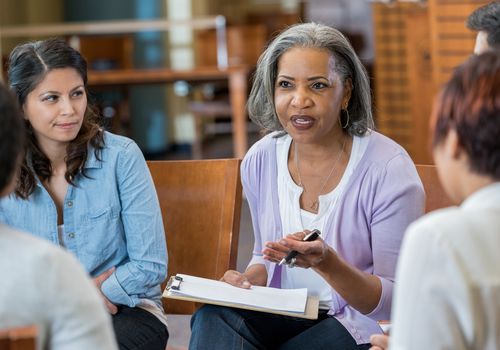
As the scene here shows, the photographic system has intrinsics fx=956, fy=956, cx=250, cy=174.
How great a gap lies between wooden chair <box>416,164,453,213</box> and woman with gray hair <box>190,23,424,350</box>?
0.59 ft

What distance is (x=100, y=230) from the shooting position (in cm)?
234

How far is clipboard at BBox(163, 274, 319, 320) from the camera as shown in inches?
81.7

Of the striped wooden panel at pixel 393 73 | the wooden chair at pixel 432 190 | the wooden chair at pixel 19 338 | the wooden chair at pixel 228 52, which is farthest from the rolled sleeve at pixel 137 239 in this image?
the wooden chair at pixel 228 52

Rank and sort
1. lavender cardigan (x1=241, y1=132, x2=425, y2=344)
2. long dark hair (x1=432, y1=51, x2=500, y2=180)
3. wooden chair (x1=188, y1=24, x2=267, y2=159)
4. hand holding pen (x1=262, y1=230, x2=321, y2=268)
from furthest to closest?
wooden chair (x1=188, y1=24, x2=267, y2=159), lavender cardigan (x1=241, y1=132, x2=425, y2=344), hand holding pen (x1=262, y1=230, x2=321, y2=268), long dark hair (x1=432, y1=51, x2=500, y2=180)

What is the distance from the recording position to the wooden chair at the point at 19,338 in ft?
3.85

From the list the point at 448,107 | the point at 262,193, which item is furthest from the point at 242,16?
the point at 448,107

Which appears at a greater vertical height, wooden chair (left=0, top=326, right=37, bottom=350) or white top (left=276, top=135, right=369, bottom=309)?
wooden chair (left=0, top=326, right=37, bottom=350)

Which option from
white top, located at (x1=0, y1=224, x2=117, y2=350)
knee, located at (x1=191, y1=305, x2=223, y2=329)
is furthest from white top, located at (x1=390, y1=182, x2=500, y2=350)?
knee, located at (x1=191, y1=305, x2=223, y2=329)

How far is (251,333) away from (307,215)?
33 cm

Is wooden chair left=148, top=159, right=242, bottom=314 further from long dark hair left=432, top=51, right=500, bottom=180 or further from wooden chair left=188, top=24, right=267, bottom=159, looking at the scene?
wooden chair left=188, top=24, right=267, bottom=159

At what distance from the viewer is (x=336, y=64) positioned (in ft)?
→ 7.84

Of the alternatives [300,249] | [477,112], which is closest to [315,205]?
[300,249]

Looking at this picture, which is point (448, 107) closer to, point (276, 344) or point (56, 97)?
point (276, 344)

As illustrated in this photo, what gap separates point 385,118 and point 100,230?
5.70 m
